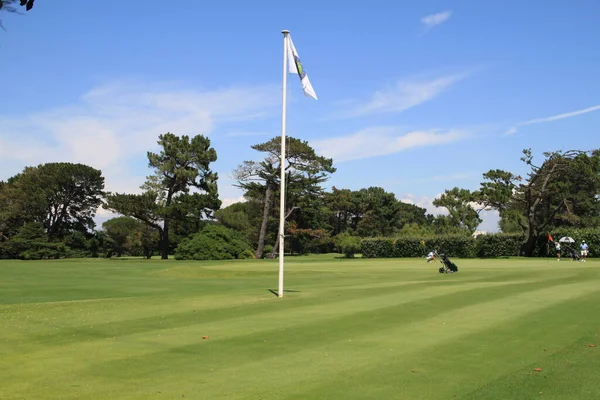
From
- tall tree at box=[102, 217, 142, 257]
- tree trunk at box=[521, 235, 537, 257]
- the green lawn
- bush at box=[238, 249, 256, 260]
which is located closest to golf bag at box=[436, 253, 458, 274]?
the green lawn

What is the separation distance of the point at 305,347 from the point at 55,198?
79.1 meters

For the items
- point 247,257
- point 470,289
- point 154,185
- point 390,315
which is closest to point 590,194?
point 247,257

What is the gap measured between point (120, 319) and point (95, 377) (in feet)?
20.0

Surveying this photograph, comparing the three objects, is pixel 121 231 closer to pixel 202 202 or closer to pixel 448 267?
pixel 202 202

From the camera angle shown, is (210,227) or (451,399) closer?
(451,399)

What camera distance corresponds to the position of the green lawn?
7.82m

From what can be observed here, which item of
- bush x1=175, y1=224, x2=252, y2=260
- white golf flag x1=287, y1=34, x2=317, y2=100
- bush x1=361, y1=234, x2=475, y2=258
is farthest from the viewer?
bush x1=175, y1=224, x2=252, y2=260

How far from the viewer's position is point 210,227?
2859 inches

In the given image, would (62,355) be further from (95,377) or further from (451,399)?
(451,399)

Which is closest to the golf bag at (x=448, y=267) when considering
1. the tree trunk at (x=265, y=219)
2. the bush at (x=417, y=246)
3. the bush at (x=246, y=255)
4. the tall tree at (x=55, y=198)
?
the bush at (x=417, y=246)

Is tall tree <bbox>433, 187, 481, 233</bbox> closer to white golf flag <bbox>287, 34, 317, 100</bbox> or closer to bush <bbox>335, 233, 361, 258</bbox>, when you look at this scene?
bush <bbox>335, 233, 361, 258</bbox>

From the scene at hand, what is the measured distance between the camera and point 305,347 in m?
10.7

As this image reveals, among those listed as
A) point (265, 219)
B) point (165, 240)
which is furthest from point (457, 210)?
point (165, 240)

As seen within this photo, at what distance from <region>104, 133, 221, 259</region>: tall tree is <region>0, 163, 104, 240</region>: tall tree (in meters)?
8.81
